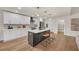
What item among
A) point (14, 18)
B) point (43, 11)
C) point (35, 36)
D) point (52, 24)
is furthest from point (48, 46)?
point (14, 18)

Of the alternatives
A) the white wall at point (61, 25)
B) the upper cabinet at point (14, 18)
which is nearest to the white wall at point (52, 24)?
the white wall at point (61, 25)

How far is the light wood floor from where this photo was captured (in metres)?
2.53

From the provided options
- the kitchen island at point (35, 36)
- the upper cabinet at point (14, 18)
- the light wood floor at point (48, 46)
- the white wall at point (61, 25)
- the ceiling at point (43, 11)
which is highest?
the ceiling at point (43, 11)

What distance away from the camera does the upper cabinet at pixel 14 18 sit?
249cm

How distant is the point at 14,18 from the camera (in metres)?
2.58

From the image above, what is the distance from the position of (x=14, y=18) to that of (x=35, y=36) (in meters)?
0.74

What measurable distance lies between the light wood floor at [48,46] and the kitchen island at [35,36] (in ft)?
0.32

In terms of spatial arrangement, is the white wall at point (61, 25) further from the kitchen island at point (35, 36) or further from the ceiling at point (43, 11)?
the kitchen island at point (35, 36)

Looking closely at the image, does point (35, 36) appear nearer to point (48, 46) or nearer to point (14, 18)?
point (48, 46)

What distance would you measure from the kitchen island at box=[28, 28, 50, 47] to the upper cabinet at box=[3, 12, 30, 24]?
0.33m

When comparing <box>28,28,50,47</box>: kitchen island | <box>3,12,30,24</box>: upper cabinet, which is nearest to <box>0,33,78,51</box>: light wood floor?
<box>28,28,50,47</box>: kitchen island

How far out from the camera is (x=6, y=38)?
8.25 feet
